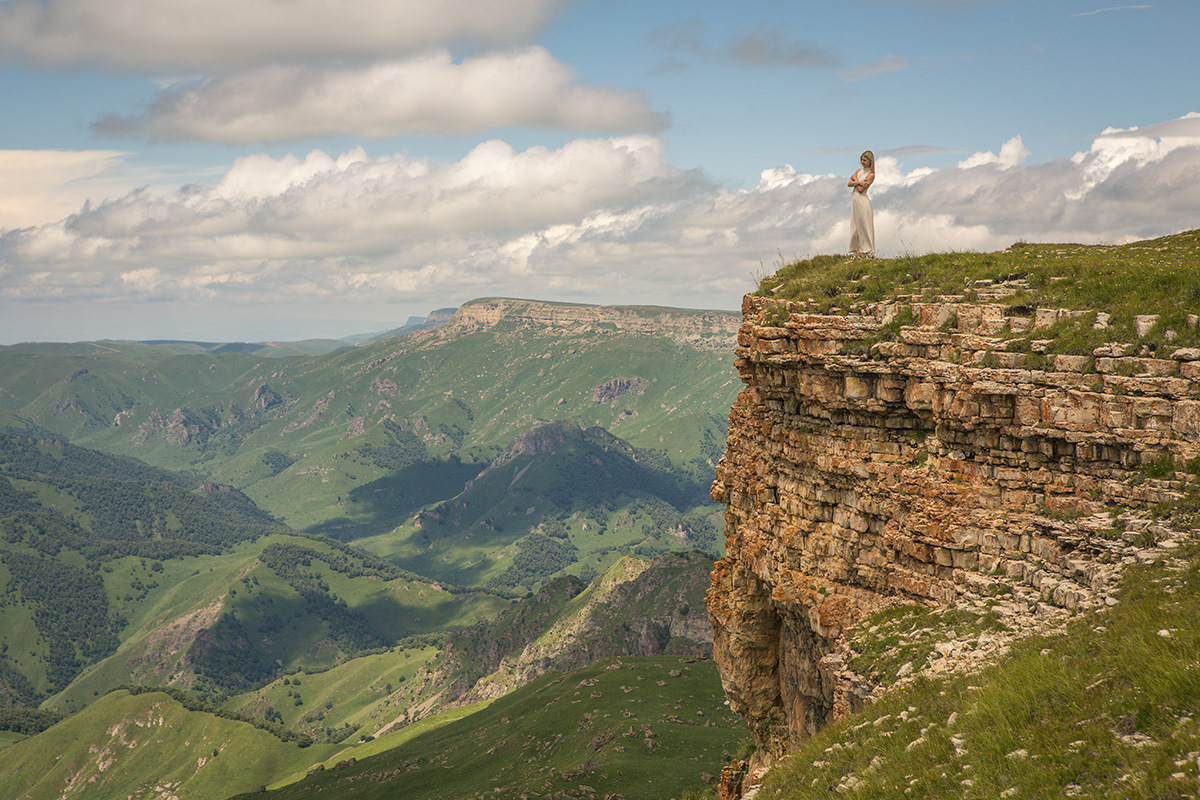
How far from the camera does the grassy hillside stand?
322 ft

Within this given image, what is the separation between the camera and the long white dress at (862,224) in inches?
1264

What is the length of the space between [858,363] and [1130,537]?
907 cm

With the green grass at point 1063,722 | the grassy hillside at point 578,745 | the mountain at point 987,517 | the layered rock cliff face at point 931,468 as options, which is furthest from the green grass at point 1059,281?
the grassy hillside at point 578,745

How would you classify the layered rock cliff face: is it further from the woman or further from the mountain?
the woman

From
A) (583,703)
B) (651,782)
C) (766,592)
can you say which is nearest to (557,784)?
(651,782)

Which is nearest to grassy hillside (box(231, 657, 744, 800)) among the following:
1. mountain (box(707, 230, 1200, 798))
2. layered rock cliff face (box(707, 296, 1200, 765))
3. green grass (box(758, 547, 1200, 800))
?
layered rock cliff face (box(707, 296, 1200, 765))

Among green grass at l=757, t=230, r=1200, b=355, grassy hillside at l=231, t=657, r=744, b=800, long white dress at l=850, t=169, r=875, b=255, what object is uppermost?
long white dress at l=850, t=169, r=875, b=255

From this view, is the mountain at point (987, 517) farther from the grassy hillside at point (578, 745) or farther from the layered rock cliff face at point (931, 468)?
the grassy hillside at point (578, 745)

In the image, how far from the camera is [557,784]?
9962 centimetres

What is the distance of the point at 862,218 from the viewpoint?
32219 millimetres

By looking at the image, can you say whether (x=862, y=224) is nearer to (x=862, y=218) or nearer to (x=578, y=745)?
(x=862, y=218)

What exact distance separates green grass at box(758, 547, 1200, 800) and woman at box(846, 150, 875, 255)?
58.8 ft

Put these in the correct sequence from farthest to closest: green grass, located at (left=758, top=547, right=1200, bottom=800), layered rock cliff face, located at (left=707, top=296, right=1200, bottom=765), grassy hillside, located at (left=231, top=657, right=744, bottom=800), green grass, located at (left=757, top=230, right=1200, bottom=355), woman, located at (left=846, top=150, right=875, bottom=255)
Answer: grassy hillside, located at (left=231, top=657, right=744, bottom=800) < woman, located at (left=846, top=150, right=875, bottom=255) < green grass, located at (left=757, top=230, right=1200, bottom=355) < layered rock cliff face, located at (left=707, top=296, right=1200, bottom=765) < green grass, located at (left=758, top=547, right=1200, bottom=800)

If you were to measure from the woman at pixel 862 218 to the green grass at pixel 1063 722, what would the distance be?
17921 mm
